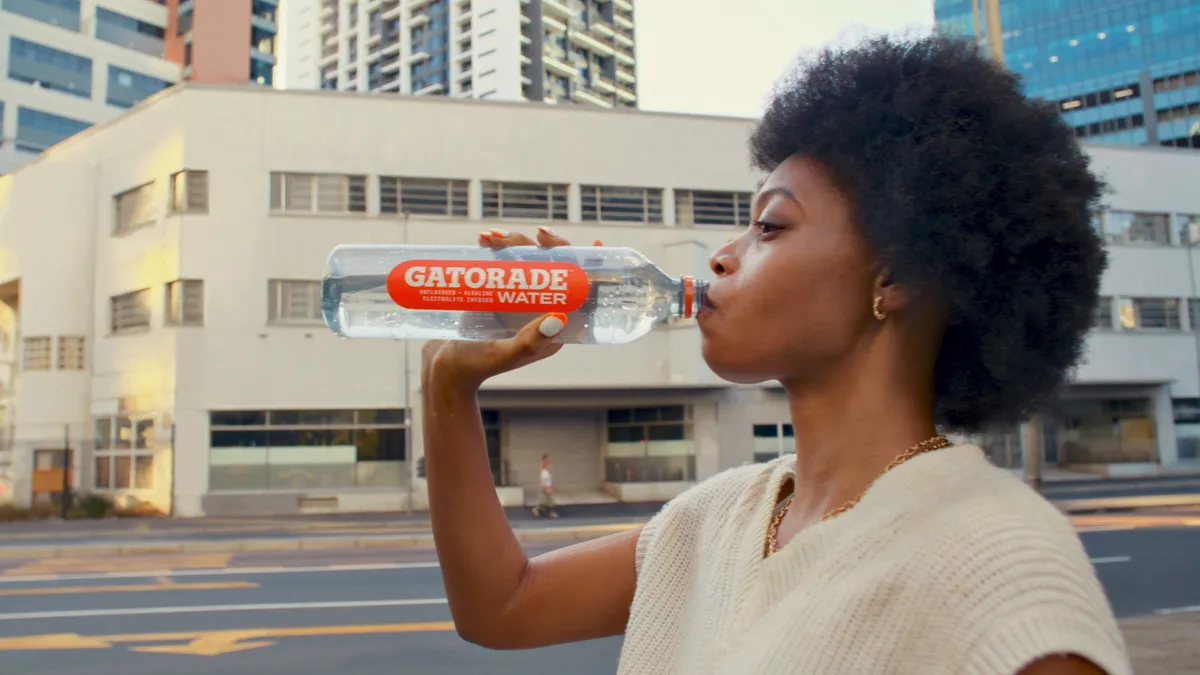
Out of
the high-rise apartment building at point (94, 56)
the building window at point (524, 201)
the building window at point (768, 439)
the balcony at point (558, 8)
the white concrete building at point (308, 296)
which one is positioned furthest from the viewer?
the balcony at point (558, 8)

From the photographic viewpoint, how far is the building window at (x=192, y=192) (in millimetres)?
23031

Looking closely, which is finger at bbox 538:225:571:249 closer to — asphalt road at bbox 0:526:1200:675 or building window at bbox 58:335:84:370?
asphalt road at bbox 0:526:1200:675

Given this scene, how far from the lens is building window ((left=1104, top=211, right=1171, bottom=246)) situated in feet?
101

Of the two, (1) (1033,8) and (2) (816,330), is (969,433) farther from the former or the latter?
(1) (1033,8)

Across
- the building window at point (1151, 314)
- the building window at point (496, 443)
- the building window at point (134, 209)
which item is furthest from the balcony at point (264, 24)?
the building window at point (1151, 314)

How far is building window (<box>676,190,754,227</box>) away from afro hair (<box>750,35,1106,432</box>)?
24.5m

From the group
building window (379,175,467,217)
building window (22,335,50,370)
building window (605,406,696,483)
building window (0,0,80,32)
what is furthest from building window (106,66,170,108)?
building window (605,406,696,483)

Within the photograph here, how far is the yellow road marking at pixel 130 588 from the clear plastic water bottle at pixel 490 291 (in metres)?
9.47

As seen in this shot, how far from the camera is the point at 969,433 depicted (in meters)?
1.49

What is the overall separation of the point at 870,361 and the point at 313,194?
2398 centimetres

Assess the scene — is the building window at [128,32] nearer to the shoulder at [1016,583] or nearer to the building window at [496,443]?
the building window at [496,443]

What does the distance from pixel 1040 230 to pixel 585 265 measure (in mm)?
797

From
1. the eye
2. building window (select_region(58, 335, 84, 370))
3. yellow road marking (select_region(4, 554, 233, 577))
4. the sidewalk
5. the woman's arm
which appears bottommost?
yellow road marking (select_region(4, 554, 233, 577))

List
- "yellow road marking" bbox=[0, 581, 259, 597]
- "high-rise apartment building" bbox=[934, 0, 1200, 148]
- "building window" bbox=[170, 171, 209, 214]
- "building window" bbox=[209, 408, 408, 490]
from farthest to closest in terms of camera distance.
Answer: "high-rise apartment building" bbox=[934, 0, 1200, 148]
"building window" bbox=[170, 171, 209, 214]
"building window" bbox=[209, 408, 408, 490]
"yellow road marking" bbox=[0, 581, 259, 597]
